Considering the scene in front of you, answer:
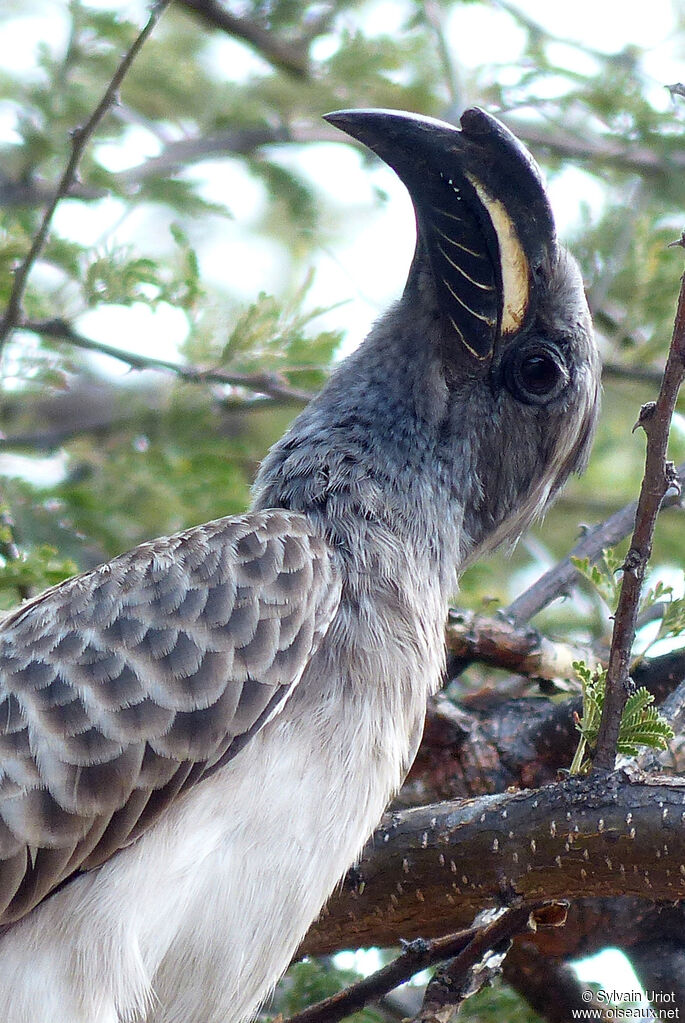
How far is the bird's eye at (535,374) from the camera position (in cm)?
466

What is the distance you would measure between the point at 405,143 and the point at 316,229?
2.82 m

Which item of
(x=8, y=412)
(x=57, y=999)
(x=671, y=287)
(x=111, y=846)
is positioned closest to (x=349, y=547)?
(x=111, y=846)

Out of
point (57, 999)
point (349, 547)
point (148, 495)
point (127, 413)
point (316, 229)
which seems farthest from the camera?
point (316, 229)

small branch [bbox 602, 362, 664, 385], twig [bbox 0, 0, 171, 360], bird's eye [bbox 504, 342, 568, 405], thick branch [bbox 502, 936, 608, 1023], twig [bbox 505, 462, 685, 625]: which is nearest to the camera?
twig [bbox 0, 0, 171, 360]

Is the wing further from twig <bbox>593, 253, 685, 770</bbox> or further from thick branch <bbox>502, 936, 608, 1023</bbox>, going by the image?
thick branch <bbox>502, 936, 608, 1023</bbox>

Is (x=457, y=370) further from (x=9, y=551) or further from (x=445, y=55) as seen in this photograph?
(x=445, y=55)

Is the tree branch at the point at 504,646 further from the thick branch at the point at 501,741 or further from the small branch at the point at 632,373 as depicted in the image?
the small branch at the point at 632,373

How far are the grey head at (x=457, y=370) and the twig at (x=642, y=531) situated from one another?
124 centimetres

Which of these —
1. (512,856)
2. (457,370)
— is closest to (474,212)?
(457,370)

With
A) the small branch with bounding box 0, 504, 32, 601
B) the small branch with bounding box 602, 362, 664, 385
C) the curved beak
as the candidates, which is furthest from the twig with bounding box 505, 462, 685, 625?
the small branch with bounding box 0, 504, 32, 601

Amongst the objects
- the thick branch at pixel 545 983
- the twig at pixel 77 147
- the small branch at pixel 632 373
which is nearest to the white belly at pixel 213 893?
the thick branch at pixel 545 983

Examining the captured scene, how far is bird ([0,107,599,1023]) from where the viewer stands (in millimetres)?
3672

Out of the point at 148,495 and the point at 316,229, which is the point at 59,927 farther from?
the point at 316,229

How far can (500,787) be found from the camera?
15.9ft
